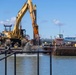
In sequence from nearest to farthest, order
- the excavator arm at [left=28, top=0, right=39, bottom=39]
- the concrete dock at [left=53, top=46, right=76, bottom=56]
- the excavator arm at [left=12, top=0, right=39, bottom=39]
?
1. the concrete dock at [left=53, top=46, right=76, bottom=56]
2. the excavator arm at [left=28, top=0, right=39, bottom=39]
3. the excavator arm at [left=12, top=0, right=39, bottom=39]

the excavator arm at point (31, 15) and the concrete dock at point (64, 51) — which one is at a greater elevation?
the excavator arm at point (31, 15)

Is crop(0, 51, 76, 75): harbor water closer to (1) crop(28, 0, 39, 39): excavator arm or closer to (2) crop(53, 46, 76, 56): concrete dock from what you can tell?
(2) crop(53, 46, 76, 56): concrete dock

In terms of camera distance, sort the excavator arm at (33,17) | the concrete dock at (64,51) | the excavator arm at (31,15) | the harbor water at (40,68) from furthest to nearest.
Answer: the excavator arm at (31,15) → the excavator arm at (33,17) → the concrete dock at (64,51) → the harbor water at (40,68)

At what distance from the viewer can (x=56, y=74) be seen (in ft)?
92.0

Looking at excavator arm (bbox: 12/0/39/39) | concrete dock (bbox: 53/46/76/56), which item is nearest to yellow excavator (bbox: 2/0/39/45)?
excavator arm (bbox: 12/0/39/39)

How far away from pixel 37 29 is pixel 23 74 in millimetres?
47729

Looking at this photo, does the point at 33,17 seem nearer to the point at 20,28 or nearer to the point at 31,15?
the point at 31,15

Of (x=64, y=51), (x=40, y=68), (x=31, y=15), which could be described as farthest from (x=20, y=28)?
(x=40, y=68)

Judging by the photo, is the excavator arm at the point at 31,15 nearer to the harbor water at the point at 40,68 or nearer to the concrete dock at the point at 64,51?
the concrete dock at the point at 64,51

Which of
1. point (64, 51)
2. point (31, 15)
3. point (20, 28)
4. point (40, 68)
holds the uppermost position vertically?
point (31, 15)

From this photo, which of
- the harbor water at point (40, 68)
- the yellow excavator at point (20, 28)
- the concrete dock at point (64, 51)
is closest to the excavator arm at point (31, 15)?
the yellow excavator at point (20, 28)

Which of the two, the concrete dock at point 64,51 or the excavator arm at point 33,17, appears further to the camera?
the excavator arm at point 33,17

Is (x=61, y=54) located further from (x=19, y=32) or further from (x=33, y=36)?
(x=19, y=32)

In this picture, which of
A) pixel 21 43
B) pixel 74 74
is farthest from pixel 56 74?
pixel 21 43
